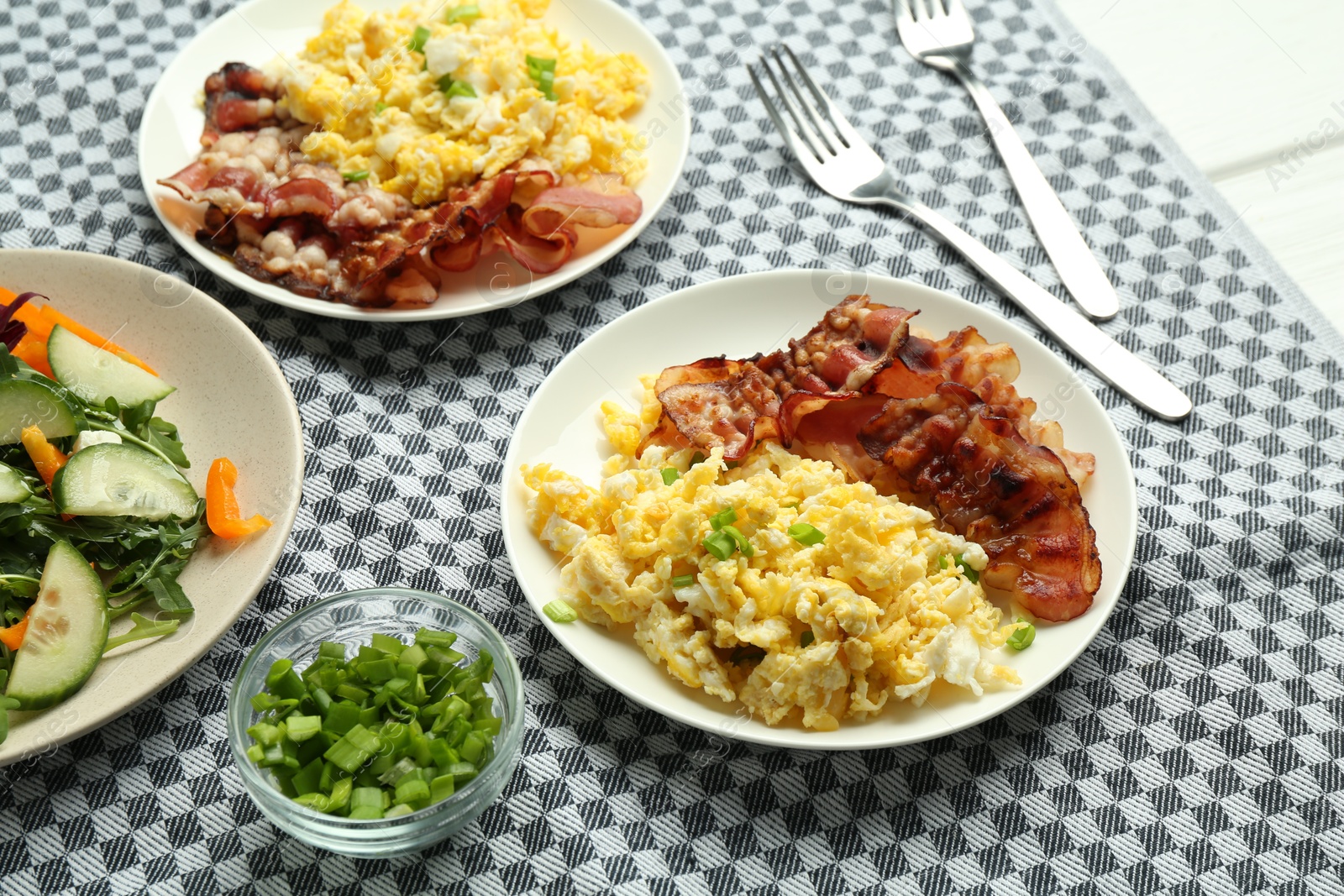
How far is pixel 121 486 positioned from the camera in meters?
2.41

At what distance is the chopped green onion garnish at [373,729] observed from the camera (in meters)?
2.08

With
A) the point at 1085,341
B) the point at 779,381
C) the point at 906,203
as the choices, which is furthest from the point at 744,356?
the point at 1085,341

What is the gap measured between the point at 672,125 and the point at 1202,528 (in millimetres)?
1973

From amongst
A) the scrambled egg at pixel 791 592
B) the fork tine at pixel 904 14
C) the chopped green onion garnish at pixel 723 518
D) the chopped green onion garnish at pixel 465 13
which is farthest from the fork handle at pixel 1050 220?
the chopped green onion garnish at pixel 465 13

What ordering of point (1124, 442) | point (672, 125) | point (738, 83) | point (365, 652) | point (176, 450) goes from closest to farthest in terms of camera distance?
1. point (365, 652)
2. point (176, 450)
3. point (1124, 442)
4. point (672, 125)
5. point (738, 83)

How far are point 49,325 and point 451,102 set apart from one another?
1.29m

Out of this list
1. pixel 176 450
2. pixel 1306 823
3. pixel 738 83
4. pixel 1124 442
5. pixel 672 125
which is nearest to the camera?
pixel 1306 823

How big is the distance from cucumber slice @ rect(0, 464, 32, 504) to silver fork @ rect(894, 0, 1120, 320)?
113 inches

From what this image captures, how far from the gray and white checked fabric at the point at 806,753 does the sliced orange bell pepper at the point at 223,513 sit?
24 centimetres

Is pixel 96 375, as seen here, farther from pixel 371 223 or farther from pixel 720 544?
pixel 720 544

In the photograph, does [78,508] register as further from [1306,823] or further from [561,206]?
[1306,823]

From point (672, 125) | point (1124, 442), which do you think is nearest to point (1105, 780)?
point (1124, 442)

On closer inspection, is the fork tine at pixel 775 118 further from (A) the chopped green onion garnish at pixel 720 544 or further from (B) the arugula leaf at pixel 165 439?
(B) the arugula leaf at pixel 165 439

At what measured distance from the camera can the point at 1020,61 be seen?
385 centimetres
